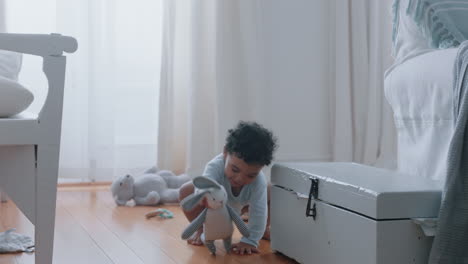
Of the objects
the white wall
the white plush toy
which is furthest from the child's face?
the white wall

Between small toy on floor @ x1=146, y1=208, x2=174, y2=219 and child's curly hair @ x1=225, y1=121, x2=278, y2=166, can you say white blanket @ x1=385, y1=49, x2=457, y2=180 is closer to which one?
child's curly hair @ x1=225, y1=121, x2=278, y2=166

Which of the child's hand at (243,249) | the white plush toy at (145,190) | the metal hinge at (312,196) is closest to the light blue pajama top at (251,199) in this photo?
the child's hand at (243,249)

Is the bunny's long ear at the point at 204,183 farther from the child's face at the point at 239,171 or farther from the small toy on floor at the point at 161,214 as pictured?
the small toy on floor at the point at 161,214

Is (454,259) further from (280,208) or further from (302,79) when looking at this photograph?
(302,79)

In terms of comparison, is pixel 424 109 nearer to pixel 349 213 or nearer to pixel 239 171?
pixel 349 213

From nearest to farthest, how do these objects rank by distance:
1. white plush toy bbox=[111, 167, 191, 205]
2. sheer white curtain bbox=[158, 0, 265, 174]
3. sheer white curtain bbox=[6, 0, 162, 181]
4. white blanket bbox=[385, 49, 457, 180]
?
white blanket bbox=[385, 49, 457, 180], white plush toy bbox=[111, 167, 191, 205], sheer white curtain bbox=[6, 0, 162, 181], sheer white curtain bbox=[158, 0, 265, 174]

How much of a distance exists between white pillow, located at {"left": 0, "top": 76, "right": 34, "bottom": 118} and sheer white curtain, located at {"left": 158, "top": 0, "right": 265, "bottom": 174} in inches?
62.7

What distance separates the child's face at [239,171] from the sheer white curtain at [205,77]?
3.59 feet

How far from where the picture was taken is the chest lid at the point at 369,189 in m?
1.23

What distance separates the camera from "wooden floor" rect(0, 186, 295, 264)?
167cm

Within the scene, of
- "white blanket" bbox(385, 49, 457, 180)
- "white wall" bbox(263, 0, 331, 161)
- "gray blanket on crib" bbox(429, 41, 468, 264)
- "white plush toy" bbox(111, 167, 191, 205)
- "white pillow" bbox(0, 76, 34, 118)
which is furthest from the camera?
"white wall" bbox(263, 0, 331, 161)

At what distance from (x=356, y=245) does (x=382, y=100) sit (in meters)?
2.12

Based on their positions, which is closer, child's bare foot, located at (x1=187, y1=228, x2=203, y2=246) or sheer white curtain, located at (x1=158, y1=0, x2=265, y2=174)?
child's bare foot, located at (x1=187, y1=228, x2=203, y2=246)

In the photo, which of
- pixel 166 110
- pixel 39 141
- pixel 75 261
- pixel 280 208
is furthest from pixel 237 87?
pixel 39 141
